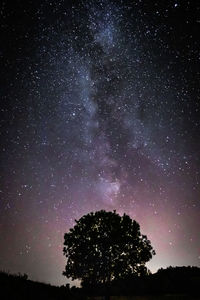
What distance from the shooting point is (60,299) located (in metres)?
9.77

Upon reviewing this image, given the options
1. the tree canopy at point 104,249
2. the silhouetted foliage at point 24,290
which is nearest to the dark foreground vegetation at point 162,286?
the tree canopy at point 104,249

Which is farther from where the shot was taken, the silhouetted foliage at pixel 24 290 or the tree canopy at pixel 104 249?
the tree canopy at pixel 104 249

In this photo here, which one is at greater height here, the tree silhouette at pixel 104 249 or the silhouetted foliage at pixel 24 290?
the tree silhouette at pixel 104 249

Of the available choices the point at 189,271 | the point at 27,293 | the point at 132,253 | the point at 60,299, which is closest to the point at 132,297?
the point at 132,253

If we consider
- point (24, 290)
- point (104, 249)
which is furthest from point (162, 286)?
point (24, 290)

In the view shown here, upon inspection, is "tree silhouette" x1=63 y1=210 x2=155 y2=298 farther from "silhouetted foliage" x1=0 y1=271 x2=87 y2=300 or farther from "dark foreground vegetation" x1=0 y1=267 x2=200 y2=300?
"silhouetted foliage" x1=0 y1=271 x2=87 y2=300

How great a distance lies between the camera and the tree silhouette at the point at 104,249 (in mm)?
28609

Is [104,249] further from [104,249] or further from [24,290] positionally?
[24,290]

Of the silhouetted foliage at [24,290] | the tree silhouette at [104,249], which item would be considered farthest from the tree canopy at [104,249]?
the silhouetted foliage at [24,290]

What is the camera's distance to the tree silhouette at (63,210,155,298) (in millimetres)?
28609

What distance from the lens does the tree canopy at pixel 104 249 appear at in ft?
93.9

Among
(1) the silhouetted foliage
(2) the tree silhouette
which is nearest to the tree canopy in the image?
(2) the tree silhouette

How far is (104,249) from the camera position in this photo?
1150 inches

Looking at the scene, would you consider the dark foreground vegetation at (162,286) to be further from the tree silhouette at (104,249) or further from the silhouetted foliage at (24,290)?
the silhouetted foliage at (24,290)
